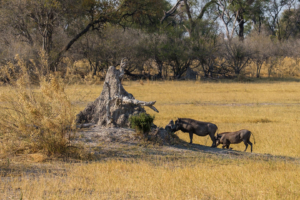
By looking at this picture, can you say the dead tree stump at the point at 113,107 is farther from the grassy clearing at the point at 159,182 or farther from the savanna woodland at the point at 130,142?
the grassy clearing at the point at 159,182

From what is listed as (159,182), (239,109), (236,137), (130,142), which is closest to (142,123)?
(130,142)

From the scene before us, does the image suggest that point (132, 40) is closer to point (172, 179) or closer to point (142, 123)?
point (142, 123)

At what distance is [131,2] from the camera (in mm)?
27125

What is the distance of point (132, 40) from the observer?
35.5 m

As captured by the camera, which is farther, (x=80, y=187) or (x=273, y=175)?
(x=273, y=175)

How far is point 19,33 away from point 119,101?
2151cm

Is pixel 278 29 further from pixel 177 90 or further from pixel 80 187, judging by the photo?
pixel 80 187

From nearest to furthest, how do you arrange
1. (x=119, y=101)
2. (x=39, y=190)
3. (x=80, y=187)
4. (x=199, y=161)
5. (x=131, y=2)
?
(x=39, y=190)
(x=80, y=187)
(x=199, y=161)
(x=119, y=101)
(x=131, y=2)

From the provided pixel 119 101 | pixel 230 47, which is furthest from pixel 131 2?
pixel 119 101

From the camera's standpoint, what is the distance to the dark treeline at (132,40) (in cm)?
2583

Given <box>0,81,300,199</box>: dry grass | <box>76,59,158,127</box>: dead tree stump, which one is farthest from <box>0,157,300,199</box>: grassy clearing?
<box>76,59,158,127</box>: dead tree stump

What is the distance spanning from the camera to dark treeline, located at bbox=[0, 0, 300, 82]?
25.8 meters

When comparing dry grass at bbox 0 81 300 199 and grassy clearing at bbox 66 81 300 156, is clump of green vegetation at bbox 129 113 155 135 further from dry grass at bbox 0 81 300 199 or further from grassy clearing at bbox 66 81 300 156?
grassy clearing at bbox 66 81 300 156

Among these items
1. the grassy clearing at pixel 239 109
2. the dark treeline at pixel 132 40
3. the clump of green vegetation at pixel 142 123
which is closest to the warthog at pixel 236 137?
the grassy clearing at pixel 239 109
